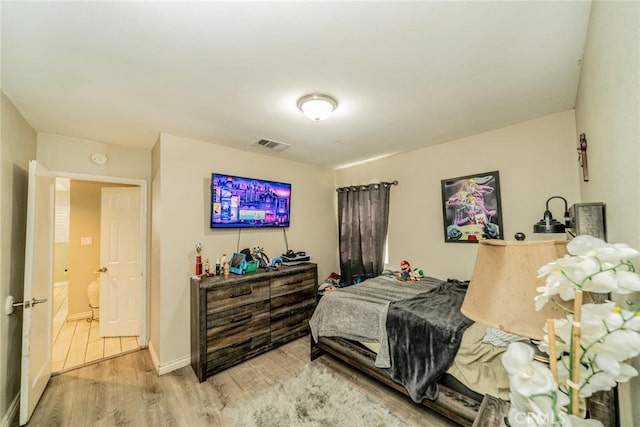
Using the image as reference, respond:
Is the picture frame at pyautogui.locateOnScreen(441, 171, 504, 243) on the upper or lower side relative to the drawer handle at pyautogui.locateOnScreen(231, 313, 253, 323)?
upper

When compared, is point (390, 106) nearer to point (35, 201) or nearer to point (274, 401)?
point (274, 401)

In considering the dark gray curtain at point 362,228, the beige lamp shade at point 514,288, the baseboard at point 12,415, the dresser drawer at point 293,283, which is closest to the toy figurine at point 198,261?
the dresser drawer at point 293,283

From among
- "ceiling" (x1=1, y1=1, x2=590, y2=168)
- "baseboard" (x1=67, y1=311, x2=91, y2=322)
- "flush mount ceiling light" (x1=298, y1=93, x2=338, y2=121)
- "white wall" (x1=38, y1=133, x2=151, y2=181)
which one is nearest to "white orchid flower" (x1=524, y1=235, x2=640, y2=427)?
"ceiling" (x1=1, y1=1, x2=590, y2=168)

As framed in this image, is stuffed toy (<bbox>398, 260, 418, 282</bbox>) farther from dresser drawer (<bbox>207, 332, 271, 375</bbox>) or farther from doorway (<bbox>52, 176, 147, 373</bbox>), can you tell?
doorway (<bbox>52, 176, 147, 373</bbox>)

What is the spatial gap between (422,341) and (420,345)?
36 millimetres

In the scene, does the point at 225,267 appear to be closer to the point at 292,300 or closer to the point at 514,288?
the point at 292,300

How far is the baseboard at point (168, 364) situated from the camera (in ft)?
8.38

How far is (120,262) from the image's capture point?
136 inches

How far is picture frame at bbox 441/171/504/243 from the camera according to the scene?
9.27 ft

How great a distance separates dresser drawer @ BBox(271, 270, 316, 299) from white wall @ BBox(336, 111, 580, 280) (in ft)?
4.29

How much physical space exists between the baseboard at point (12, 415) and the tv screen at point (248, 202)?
79.7 inches

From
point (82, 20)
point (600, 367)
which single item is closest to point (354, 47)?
point (82, 20)

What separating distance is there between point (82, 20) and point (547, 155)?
3.75m

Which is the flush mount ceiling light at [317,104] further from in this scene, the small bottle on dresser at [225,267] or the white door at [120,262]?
the white door at [120,262]
